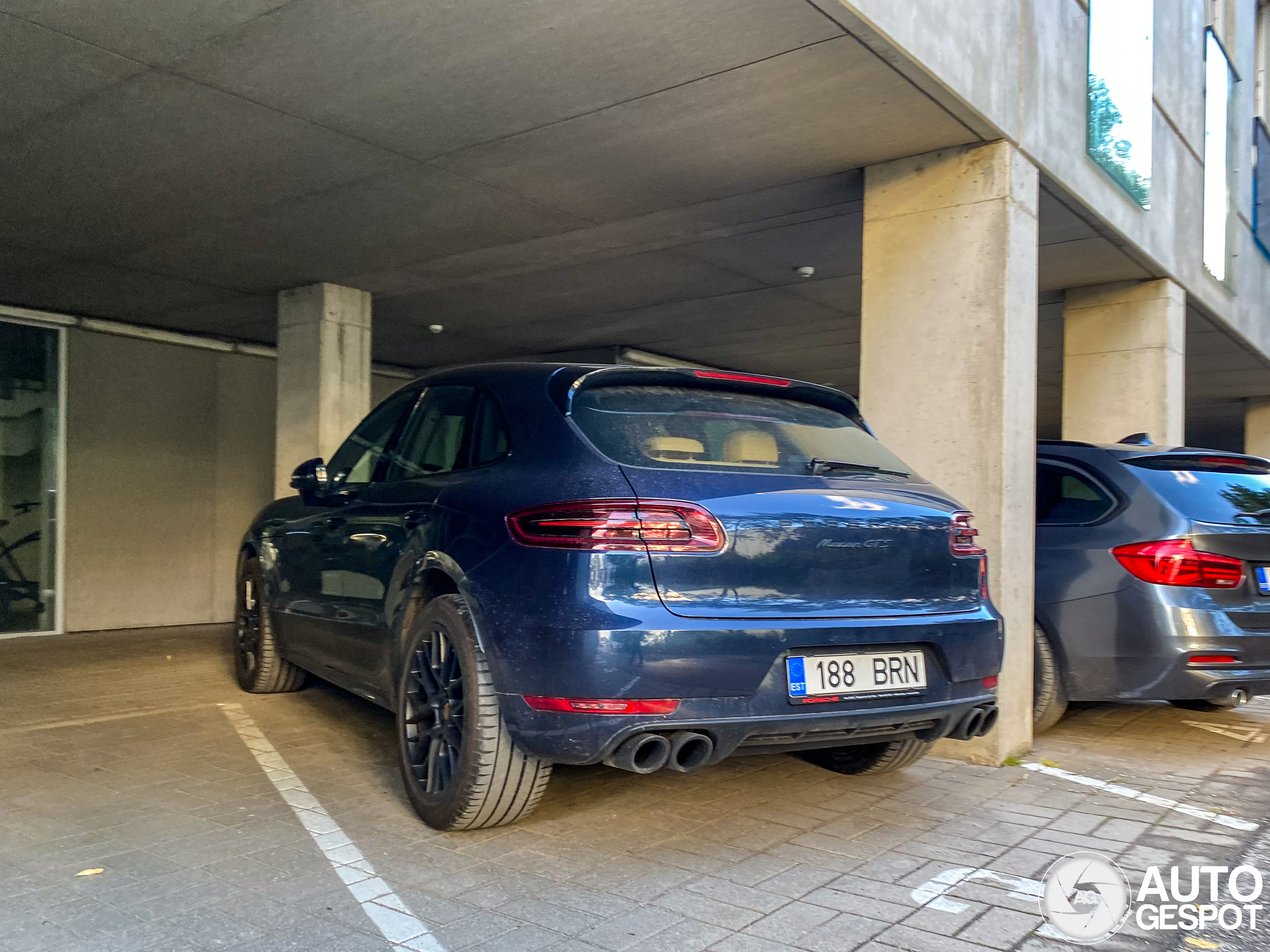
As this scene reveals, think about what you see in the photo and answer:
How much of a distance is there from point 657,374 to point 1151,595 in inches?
122

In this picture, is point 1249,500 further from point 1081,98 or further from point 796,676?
point 796,676

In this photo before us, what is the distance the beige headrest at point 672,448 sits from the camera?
11.3 ft

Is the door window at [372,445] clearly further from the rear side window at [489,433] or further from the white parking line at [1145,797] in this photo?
the white parking line at [1145,797]

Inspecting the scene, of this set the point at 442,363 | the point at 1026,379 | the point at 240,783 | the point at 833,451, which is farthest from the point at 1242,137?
the point at 240,783

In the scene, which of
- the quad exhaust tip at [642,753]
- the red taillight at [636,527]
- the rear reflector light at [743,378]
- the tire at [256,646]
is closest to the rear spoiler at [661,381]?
the rear reflector light at [743,378]

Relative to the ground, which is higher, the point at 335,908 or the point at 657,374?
the point at 657,374

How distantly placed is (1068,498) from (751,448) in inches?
122

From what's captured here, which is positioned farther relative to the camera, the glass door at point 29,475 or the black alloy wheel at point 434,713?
the glass door at point 29,475

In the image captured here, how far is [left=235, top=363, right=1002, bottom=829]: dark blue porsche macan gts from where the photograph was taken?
316 cm

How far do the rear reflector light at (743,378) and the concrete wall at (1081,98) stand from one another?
1.60m

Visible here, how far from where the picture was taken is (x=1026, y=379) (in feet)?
18.4

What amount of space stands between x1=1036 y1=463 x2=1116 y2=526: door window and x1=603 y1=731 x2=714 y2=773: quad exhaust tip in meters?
3.45

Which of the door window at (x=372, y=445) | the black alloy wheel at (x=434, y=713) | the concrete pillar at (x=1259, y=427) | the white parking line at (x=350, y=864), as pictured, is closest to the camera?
the white parking line at (x=350, y=864)

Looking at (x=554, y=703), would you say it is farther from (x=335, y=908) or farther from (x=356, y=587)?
(x=356, y=587)
